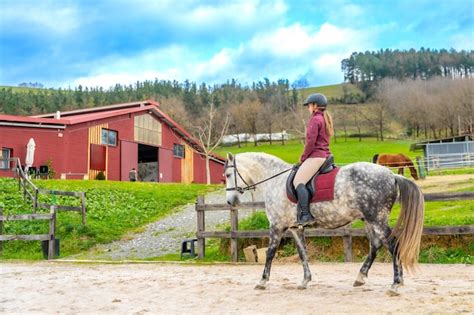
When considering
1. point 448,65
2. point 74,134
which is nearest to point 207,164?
point 74,134

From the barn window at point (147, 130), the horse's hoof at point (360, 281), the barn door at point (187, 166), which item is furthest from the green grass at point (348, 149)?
the horse's hoof at point (360, 281)

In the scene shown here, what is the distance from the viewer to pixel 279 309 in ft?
19.9

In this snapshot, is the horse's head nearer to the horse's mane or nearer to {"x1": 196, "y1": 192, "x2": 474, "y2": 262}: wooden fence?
the horse's mane

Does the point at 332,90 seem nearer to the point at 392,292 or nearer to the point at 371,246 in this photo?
the point at 371,246

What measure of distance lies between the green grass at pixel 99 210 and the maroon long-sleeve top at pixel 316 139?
1106 cm

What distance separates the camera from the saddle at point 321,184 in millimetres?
7469

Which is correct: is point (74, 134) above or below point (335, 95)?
below

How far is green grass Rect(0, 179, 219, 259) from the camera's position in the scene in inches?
662

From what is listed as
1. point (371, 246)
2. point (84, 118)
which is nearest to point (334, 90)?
point (84, 118)

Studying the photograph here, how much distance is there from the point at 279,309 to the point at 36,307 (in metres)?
3.37

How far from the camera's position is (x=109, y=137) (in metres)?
36.7

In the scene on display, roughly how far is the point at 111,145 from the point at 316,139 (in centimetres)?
3095

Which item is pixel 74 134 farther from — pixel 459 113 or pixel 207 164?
pixel 459 113

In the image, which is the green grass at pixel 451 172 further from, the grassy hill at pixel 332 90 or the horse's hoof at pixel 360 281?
the grassy hill at pixel 332 90
